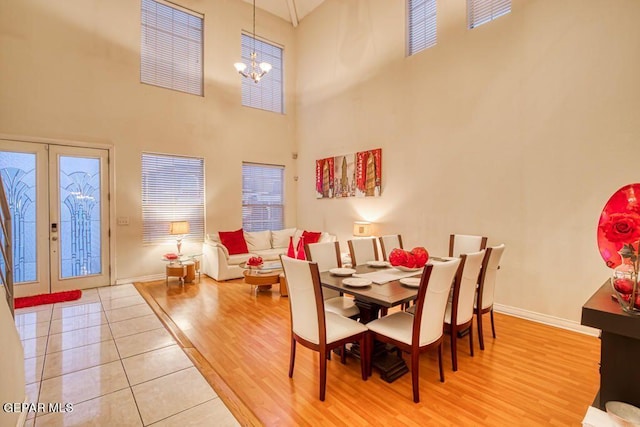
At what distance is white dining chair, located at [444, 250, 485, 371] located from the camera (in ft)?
8.13

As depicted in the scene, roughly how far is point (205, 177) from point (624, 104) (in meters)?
6.24

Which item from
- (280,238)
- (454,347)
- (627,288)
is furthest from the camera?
(280,238)

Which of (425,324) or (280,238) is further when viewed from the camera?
(280,238)

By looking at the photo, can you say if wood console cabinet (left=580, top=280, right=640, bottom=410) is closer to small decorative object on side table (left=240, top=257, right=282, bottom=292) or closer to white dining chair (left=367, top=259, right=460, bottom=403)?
white dining chair (left=367, top=259, right=460, bottom=403)

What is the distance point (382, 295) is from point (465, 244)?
6.75 feet

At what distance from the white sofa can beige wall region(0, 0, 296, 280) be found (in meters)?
0.49

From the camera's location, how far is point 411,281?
2580 millimetres

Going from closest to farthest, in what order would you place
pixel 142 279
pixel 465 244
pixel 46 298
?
pixel 465 244 → pixel 46 298 → pixel 142 279

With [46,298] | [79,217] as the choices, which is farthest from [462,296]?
[79,217]

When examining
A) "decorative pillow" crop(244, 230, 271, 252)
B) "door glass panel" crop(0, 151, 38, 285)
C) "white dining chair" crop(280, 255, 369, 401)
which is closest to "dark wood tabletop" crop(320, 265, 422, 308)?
"white dining chair" crop(280, 255, 369, 401)

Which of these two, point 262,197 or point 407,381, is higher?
point 262,197

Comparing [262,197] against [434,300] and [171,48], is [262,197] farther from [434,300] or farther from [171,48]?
[434,300]

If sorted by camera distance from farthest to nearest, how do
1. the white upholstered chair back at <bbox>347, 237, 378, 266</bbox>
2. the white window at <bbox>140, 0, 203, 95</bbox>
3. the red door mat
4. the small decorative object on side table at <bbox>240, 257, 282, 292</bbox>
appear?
the white window at <bbox>140, 0, 203, 95</bbox> < the small decorative object on side table at <bbox>240, 257, 282, 292</bbox> < the red door mat < the white upholstered chair back at <bbox>347, 237, 378, 266</bbox>

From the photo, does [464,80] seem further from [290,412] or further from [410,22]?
[290,412]
